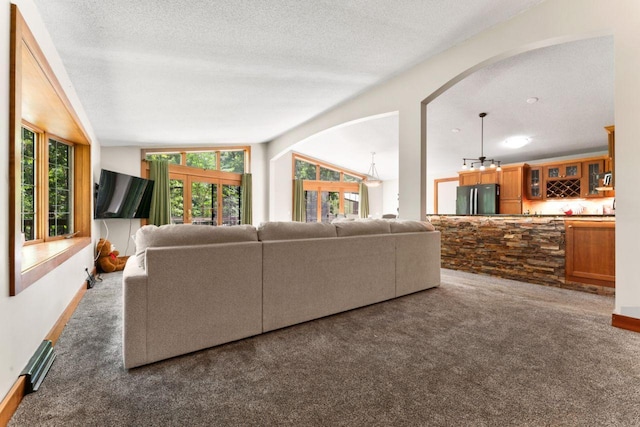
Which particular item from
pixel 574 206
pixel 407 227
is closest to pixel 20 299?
pixel 407 227

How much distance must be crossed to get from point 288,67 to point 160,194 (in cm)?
449

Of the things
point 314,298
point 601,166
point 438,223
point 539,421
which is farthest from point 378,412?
point 601,166

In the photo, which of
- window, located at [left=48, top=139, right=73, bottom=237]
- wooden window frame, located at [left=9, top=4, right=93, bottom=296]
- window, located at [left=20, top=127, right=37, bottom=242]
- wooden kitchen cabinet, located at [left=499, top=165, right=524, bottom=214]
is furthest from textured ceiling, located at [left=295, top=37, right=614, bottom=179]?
window, located at [left=20, top=127, right=37, bottom=242]

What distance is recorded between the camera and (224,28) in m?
2.69

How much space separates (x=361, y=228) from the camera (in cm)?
281

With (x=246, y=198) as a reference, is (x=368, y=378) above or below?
below

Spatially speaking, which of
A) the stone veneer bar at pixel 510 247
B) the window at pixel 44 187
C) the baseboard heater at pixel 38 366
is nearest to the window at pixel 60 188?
the window at pixel 44 187

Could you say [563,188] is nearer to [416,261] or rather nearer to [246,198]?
[416,261]

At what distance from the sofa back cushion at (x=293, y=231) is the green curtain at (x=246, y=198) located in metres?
5.71

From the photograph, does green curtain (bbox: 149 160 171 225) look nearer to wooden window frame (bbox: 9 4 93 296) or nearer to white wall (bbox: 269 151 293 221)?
wooden window frame (bbox: 9 4 93 296)

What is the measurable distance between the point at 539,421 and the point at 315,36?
3.41 m

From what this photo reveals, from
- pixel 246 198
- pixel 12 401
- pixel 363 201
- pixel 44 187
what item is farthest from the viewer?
pixel 363 201

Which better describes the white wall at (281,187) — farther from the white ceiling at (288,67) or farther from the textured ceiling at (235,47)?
the textured ceiling at (235,47)

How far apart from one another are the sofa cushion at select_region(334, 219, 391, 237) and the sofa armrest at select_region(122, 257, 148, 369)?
156 centimetres
